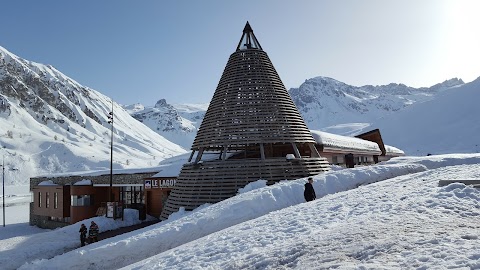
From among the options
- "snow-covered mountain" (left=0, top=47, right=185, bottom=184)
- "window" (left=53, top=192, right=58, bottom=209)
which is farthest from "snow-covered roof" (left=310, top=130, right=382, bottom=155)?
"snow-covered mountain" (left=0, top=47, right=185, bottom=184)

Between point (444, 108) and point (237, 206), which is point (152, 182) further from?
point (444, 108)

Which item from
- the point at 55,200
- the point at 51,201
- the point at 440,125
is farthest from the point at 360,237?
the point at 440,125

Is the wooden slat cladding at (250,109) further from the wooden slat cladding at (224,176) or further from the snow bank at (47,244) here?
the snow bank at (47,244)

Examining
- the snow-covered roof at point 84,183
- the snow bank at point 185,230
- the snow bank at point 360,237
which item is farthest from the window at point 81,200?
the snow bank at point 360,237

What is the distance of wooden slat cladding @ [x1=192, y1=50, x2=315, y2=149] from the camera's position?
768 inches

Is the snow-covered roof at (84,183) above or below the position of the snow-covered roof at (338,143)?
below

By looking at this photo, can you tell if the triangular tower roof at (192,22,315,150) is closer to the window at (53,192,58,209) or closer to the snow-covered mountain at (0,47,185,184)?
the window at (53,192,58,209)

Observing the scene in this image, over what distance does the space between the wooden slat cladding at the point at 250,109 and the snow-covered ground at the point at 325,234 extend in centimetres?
418

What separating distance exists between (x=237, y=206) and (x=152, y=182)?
14775 millimetres

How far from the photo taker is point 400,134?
382ft

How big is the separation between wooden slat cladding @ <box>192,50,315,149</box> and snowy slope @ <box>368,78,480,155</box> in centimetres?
7459

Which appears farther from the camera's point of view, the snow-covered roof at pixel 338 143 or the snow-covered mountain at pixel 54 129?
the snow-covered mountain at pixel 54 129

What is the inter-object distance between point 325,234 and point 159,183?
20.9m

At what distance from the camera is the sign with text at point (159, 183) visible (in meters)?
26.9
